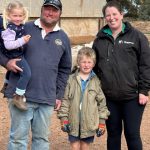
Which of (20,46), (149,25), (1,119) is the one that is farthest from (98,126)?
(149,25)

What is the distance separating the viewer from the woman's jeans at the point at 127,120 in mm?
4711

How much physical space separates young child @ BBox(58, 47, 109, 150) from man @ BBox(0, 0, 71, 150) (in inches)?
8.4

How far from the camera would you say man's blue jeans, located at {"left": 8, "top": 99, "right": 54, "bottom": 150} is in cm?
433

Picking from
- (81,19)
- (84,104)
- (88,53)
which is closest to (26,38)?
(88,53)

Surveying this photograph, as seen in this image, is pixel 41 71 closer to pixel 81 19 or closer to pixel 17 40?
pixel 17 40

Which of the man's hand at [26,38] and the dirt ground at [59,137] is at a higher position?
the man's hand at [26,38]

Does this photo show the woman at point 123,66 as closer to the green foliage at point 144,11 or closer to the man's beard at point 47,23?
the man's beard at point 47,23

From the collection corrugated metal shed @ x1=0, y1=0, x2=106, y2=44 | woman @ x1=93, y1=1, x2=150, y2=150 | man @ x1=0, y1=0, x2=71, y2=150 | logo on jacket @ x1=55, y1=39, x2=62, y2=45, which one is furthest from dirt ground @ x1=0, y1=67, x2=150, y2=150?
corrugated metal shed @ x1=0, y1=0, x2=106, y2=44

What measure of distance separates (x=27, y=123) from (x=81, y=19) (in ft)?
26.9

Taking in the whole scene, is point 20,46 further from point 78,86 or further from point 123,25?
point 123,25

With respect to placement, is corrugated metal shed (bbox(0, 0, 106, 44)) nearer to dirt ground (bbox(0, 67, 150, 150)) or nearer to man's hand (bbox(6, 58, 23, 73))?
dirt ground (bbox(0, 67, 150, 150))

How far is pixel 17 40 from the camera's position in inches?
162

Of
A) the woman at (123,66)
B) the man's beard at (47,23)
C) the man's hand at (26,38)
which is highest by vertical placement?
the man's beard at (47,23)

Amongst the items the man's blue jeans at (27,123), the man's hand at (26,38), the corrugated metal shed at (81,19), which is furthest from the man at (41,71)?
the corrugated metal shed at (81,19)
